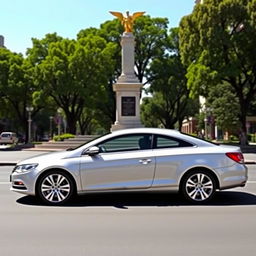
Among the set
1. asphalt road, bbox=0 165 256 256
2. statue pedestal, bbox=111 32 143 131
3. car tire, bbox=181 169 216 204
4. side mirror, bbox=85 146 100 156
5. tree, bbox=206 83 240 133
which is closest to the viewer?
asphalt road, bbox=0 165 256 256

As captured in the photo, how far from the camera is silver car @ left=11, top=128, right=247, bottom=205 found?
9.32m

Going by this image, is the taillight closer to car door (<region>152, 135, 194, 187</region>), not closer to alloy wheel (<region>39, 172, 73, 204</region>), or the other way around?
car door (<region>152, 135, 194, 187</region>)

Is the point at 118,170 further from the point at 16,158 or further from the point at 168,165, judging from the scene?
the point at 16,158

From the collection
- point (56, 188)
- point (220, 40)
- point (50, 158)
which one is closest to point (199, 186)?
point (56, 188)

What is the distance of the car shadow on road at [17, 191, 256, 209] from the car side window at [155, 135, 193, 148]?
3.80 feet

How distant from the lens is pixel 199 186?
9.45 metres

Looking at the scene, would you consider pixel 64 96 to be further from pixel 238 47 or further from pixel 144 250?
pixel 144 250

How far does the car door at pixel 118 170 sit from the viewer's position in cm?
930

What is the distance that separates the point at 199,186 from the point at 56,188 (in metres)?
2.84

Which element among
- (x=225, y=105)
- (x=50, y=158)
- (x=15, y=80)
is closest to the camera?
(x=50, y=158)

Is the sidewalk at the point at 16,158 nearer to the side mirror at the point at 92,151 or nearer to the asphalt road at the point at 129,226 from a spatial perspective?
the asphalt road at the point at 129,226

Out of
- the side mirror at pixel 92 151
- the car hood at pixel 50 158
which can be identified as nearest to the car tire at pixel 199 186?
the side mirror at pixel 92 151

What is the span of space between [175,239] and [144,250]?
0.76m

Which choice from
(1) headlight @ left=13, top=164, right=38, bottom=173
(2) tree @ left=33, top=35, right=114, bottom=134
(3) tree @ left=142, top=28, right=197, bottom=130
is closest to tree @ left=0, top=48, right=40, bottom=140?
(2) tree @ left=33, top=35, right=114, bottom=134
